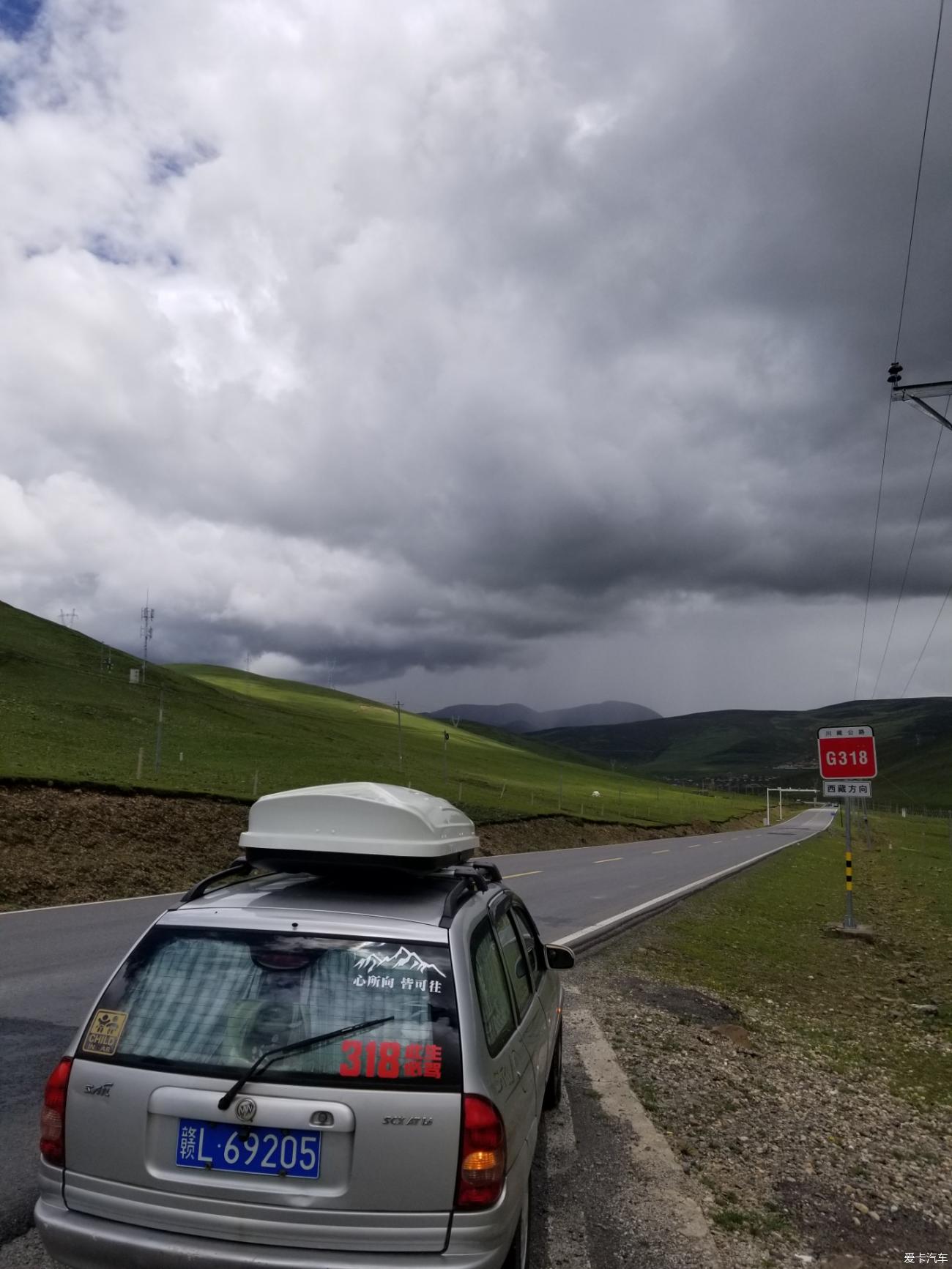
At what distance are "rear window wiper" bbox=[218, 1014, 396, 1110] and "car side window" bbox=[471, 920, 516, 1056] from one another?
1.51 ft

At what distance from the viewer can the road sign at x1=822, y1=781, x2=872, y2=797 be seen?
52.0ft

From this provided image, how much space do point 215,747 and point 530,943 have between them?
5201cm

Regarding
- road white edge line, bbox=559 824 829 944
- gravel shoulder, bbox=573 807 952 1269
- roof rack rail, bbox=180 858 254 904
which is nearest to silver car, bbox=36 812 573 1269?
roof rack rail, bbox=180 858 254 904

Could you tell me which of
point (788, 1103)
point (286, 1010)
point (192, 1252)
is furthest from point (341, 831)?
point (788, 1103)

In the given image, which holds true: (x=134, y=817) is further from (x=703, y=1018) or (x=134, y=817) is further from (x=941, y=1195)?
(x=941, y=1195)

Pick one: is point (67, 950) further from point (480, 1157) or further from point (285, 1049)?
point (480, 1157)

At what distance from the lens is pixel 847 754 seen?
54.5ft

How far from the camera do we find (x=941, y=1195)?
5.51 m

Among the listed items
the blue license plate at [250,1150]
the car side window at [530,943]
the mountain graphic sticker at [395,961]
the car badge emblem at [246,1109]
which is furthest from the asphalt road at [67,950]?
the car side window at [530,943]

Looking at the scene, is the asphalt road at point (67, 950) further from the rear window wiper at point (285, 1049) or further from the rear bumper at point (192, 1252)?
the rear window wiper at point (285, 1049)

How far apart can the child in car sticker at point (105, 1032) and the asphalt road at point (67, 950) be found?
59.4 inches

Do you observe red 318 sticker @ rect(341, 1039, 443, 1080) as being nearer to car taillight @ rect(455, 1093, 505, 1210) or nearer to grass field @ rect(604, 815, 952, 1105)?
car taillight @ rect(455, 1093, 505, 1210)

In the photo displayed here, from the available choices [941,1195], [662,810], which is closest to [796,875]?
[941,1195]

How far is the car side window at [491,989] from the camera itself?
3689mm
